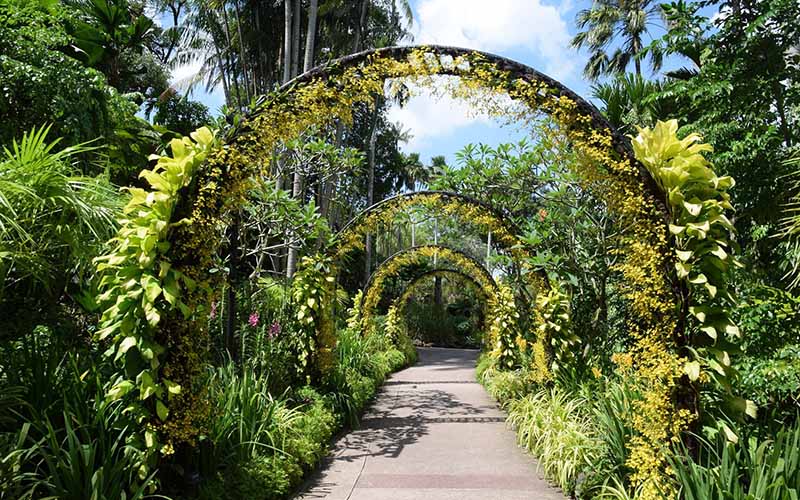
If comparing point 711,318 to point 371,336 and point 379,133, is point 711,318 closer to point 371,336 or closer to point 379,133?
point 371,336

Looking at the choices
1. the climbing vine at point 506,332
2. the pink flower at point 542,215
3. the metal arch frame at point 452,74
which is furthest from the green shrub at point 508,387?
the metal arch frame at point 452,74

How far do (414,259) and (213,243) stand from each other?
9411 millimetres

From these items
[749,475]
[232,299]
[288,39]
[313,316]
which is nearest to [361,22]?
[288,39]

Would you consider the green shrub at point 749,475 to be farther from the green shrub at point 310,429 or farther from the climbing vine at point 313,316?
the climbing vine at point 313,316

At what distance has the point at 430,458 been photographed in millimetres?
5094

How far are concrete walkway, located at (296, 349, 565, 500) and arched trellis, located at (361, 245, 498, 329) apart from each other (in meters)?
3.80

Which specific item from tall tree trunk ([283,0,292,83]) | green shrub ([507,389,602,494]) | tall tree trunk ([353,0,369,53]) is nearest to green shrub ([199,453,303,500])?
green shrub ([507,389,602,494])

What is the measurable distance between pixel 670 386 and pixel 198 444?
9.62ft

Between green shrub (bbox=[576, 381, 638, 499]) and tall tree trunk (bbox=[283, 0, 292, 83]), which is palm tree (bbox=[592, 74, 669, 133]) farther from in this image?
tall tree trunk (bbox=[283, 0, 292, 83])

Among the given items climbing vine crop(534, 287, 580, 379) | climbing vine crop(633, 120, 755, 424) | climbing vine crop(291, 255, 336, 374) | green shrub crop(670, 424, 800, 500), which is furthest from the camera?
climbing vine crop(291, 255, 336, 374)

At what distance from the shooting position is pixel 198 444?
3.46 meters

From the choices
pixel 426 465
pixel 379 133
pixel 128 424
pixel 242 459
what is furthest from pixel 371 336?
pixel 379 133

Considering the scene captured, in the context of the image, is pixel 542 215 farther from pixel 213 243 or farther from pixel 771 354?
pixel 213 243

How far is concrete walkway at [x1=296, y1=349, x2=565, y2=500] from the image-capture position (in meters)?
4.11
